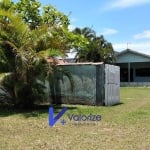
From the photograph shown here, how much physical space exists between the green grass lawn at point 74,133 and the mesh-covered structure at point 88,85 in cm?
318

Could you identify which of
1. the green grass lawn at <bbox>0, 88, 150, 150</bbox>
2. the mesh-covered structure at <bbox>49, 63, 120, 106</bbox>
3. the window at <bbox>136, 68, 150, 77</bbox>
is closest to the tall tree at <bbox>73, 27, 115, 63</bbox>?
the window at <bbox>136, 68, 150, 77</bbox>

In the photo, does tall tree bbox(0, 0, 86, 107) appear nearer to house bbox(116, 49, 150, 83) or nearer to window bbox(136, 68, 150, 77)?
house bbox(116, 49, 150, 83)

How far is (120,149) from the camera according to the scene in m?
8.36

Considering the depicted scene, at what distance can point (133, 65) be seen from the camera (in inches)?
2094

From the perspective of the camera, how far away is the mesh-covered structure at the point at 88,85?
1728 cm

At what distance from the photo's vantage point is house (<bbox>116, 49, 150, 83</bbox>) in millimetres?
49725

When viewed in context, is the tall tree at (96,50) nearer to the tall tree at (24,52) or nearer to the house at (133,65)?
the house at (133,65)

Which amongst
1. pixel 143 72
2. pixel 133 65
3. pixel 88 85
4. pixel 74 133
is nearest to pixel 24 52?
pixel 88 85

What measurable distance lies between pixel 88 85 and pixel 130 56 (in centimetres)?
3333

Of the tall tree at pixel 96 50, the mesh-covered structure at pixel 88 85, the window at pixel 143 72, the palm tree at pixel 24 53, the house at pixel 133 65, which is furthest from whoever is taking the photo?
the window at pixel 143 72

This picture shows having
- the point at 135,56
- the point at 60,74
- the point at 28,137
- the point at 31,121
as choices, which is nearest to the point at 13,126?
the point at 31,121

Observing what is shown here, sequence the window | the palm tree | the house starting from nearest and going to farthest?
the palm tree → the house → the window

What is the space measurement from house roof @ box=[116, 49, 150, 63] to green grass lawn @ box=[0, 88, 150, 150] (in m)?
35.6

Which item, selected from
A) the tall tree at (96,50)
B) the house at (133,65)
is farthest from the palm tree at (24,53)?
the house at (133,65)
